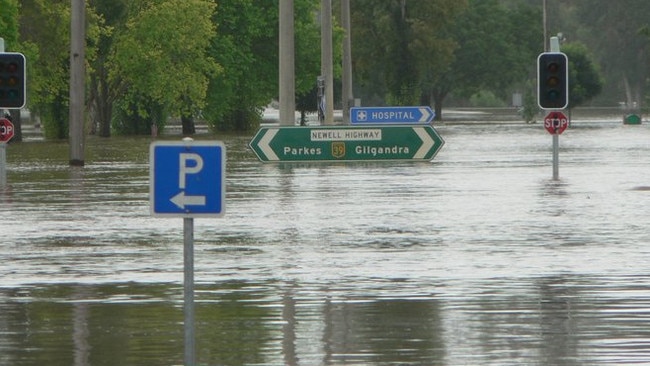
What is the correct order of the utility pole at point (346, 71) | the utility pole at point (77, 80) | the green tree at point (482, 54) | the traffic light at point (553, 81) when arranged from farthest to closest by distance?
the green tree at point (482, 54)
the utility pole at point (346, 71)
the utility pole at point (77, 80)
the traffic light at point (553, 81)

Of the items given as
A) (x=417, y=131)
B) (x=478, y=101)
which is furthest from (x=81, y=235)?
(x=478, y=101)

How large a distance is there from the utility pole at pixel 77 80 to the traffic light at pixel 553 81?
1347 centimetres

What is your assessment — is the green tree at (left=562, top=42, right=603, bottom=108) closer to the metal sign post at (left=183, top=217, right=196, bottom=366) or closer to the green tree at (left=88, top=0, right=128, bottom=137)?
the green tree at (left=88, top=0, right=128, bottom=137)

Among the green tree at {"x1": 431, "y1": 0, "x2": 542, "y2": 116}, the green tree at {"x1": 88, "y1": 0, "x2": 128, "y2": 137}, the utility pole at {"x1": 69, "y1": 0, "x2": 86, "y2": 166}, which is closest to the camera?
the utility pole at {"x1": 69, "y1": 0, "x2": 86, "y2": 166}

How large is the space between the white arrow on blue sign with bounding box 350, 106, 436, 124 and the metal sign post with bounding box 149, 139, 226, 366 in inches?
1514

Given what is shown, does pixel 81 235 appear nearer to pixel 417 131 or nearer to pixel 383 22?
pixel 417 131

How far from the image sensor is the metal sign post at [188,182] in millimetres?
10062

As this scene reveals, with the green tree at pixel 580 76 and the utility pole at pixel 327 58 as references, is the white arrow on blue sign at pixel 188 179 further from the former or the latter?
the green tree at pixel 580 76

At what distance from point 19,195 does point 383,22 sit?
88268mm

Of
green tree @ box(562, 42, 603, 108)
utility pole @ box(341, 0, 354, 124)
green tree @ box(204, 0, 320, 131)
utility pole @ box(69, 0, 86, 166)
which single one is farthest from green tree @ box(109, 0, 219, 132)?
Answer: green tree @ box(562, 42, 603, 108)

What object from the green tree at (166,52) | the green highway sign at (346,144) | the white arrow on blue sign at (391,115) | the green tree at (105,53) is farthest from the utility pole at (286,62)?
the green tree at (105,53)

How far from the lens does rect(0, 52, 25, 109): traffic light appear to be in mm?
35094

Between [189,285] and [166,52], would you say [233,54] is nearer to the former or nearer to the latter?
[166,52]

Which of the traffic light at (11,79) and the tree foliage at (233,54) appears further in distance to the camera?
the tree foliage at (233,54)
